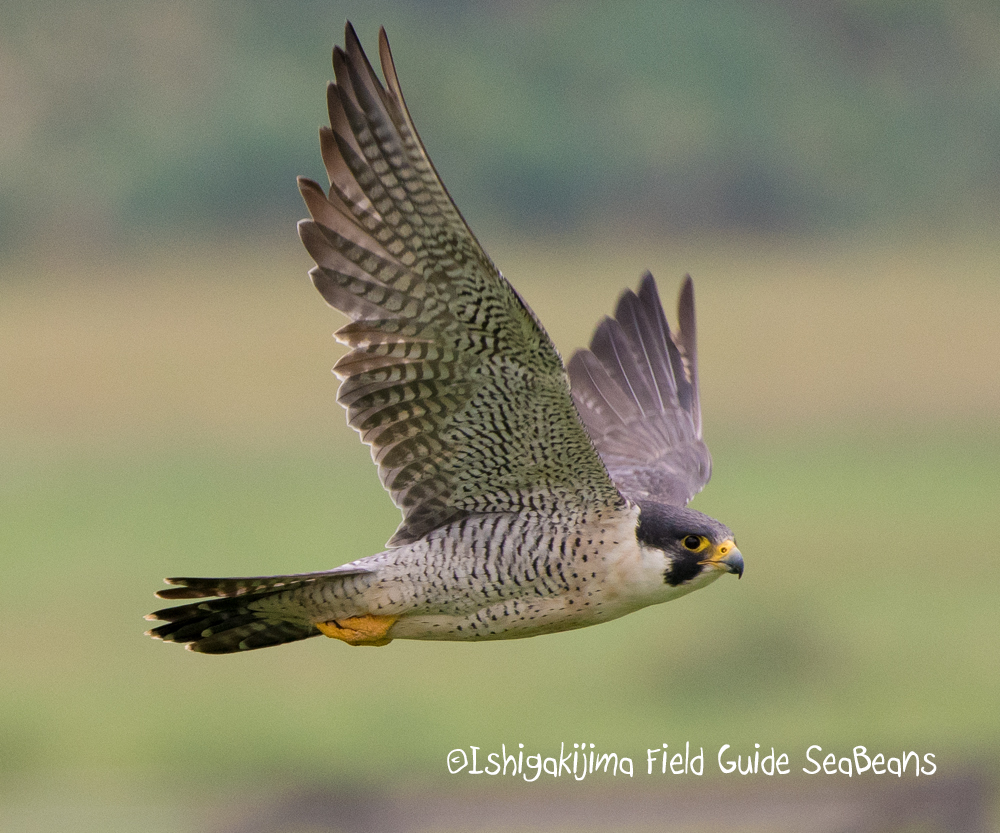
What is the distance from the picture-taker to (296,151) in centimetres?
4838

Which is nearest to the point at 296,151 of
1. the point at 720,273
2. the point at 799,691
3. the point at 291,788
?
the point at 720,273

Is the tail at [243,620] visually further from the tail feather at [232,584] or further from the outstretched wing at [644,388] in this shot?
the outstretched wing at [644,388]

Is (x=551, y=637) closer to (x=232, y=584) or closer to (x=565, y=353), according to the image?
(x=565, y=353)

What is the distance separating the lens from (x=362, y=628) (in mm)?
9250

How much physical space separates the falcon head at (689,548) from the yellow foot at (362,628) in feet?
3.95

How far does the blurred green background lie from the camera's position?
29.9 m

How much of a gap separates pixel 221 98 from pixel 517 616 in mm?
46559

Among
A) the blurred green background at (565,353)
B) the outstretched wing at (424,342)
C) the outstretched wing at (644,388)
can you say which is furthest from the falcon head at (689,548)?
the blurred green background at (565,353)

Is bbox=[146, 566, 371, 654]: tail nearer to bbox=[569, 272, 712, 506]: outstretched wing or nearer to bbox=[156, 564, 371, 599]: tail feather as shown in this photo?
bbox=[156, 564, 371, 599]: tail feather

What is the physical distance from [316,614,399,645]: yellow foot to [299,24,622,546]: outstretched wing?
36 cm

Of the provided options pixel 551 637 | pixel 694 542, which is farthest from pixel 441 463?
pixel 551 637

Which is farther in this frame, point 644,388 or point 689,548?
point 644,388

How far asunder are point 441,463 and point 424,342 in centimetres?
68

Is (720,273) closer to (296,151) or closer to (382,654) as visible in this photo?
(296,151)
